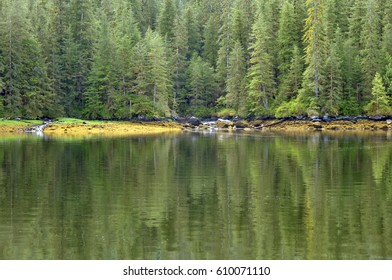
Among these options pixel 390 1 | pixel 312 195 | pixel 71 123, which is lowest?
pixel 71 123

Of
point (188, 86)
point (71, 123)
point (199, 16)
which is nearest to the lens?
point (71, 123)

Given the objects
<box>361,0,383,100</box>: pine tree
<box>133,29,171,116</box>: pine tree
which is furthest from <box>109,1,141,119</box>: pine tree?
<box>361,0,383,100</box>: pine tree

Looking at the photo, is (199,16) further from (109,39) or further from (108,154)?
(108,154)

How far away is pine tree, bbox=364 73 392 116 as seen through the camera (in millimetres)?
77438

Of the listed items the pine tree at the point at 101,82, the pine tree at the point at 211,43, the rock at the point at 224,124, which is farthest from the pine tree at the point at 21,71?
the pine tree at the point at 211,43

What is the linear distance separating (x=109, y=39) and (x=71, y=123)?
20521 millimetres

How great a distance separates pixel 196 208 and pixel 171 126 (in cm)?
6416

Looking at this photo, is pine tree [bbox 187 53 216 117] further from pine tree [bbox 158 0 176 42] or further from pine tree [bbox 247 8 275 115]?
pine tree [bbox 158 0 176 42]

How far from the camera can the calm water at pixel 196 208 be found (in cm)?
1481

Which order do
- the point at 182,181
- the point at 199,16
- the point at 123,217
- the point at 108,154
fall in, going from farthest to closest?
the point at 199,16 → the point at 108,154 → the point at 182,181 → the point at 123,217

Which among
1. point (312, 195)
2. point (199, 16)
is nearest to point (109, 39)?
point (199, 16)

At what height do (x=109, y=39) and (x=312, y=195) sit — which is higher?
(x=109, y=39)

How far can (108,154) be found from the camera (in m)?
40.2

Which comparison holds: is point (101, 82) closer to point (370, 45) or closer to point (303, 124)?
point (303, 124)
